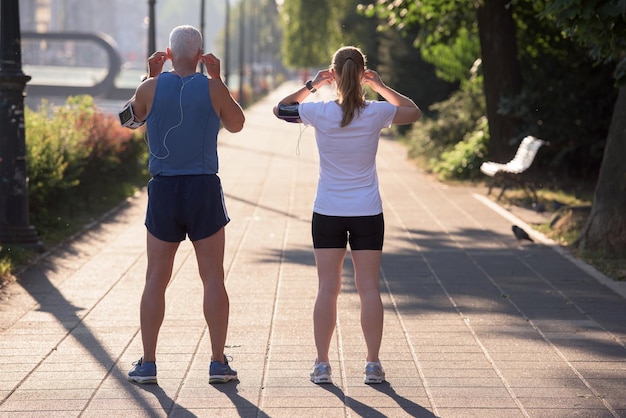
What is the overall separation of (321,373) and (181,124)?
1.51 metres

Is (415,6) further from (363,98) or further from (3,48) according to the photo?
(363,98)

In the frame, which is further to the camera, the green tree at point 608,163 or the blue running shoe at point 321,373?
the green tree at point 608,163

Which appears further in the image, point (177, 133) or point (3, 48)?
point (3, 48)

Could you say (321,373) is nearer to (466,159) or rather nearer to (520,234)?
(520,234)

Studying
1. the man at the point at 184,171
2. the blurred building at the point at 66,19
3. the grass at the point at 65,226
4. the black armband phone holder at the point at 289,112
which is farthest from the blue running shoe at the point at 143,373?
the blurred building at the point at 66,19

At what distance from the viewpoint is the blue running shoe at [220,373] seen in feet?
19.7

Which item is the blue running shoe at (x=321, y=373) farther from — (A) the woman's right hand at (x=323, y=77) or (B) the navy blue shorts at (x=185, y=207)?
(A) the woman's right hand at (x=323, y=77)

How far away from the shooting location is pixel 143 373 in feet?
19.7

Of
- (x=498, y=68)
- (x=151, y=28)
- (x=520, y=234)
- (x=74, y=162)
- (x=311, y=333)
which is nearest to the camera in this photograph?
(x=311, y=333)

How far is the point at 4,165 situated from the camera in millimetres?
10430

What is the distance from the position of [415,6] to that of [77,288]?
38.9 ft

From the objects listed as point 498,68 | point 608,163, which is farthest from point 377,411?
point 498,68

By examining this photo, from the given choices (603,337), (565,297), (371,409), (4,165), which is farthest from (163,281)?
(4,165)

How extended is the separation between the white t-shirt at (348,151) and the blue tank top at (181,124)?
0.51 meters
